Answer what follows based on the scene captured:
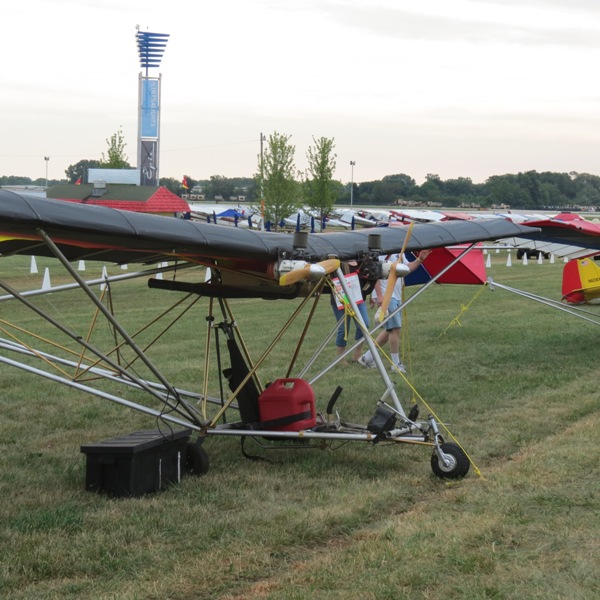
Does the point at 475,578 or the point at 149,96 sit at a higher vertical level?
the point at 149,96

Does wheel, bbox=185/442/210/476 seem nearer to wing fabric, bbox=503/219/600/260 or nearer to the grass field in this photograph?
the grass field

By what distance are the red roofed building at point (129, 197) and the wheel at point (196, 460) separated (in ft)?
129

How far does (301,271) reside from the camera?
6.35 meters

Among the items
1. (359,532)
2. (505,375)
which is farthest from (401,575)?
(505,375)

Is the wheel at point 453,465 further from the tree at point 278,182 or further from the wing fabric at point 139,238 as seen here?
the tree at point 278,182

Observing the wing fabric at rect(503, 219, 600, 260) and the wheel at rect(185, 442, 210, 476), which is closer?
the wheel at rect(185, 442, 210, 476)

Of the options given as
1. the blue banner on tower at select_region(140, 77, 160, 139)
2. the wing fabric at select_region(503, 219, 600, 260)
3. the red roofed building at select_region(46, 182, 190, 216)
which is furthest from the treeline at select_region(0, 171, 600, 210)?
the wing fabric at select_region(503, 219, 600, 260)

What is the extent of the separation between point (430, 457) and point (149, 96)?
71.4 meters

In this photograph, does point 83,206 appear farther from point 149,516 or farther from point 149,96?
point 149,96

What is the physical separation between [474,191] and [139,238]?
153 meters

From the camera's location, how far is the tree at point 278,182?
205 ft

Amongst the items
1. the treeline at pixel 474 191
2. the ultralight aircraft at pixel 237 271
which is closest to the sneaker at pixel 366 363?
the ultralight aircraft at pixel 237 271

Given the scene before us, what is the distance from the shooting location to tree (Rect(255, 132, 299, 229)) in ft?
205

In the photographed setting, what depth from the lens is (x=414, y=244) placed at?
→ 8.19m
